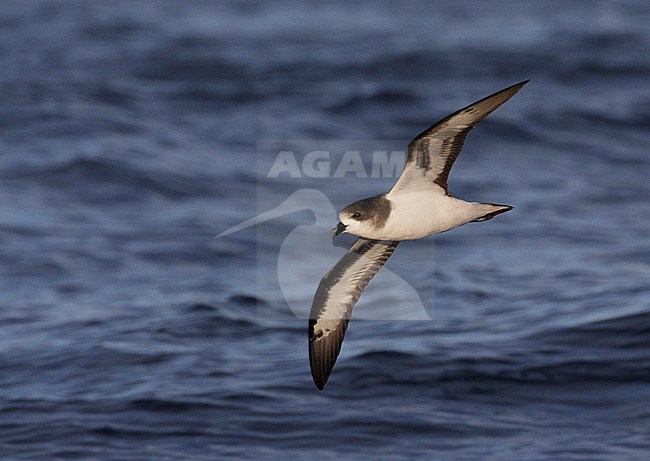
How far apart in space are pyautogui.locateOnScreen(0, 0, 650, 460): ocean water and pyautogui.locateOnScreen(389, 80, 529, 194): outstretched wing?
460 cm

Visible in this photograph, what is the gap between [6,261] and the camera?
17922 millimetres

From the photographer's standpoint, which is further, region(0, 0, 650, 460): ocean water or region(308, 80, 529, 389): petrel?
region(0, 0, 650, 460): ocean water

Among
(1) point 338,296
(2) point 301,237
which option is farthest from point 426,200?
(2) point 301,237

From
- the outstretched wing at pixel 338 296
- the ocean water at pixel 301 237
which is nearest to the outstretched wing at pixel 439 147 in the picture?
the outstretched wing at pixel 338 296

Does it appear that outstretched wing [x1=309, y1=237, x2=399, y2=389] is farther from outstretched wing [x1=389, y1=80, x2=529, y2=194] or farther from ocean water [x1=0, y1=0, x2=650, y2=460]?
ocean water [x1=0, y1=0, x2=650, y2=460]

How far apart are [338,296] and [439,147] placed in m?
2.28

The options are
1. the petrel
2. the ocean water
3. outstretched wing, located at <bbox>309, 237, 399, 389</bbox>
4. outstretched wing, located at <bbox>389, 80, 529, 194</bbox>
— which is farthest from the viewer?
the ocean water

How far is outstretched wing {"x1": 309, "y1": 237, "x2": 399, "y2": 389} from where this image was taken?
33.1 ft

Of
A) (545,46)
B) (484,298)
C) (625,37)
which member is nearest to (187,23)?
(545,46)

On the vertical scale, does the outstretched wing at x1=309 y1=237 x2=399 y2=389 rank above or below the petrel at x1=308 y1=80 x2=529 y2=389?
below

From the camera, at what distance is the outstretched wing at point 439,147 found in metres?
8.12

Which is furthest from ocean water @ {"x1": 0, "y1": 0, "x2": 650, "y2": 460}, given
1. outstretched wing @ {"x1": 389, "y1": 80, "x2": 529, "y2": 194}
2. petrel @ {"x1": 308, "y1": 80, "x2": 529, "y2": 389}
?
outstretched wing @ {"x1": 389, "y1": 80, "x2": 529, "y2": 194}

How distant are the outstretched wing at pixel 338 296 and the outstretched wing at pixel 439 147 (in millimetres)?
1309

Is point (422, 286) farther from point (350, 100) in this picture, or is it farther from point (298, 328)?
point (350, 100)
